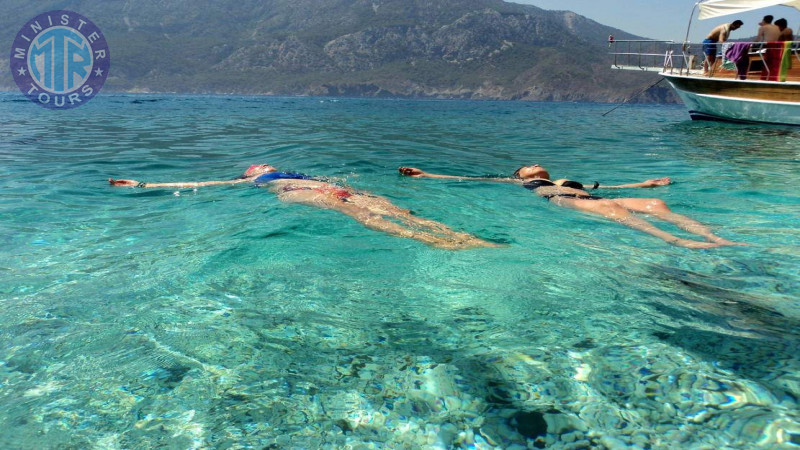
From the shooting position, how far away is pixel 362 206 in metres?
6.42

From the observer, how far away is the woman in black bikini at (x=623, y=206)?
17.3ft

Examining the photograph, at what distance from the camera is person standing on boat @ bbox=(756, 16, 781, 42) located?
16906 millimetres

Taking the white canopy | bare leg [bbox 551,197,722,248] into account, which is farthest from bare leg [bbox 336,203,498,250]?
the white canopy

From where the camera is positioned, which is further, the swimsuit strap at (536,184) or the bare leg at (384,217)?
the swimsuit strap at (536,184)

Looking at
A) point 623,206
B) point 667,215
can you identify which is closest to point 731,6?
point 623,206

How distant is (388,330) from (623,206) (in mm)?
4572

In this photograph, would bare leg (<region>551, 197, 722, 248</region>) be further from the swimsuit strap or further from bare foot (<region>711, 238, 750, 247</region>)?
the swimsuit strap

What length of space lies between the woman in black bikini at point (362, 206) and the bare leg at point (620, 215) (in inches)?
75.7

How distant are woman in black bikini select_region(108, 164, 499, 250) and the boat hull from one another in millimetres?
17560

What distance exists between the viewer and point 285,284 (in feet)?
13.6

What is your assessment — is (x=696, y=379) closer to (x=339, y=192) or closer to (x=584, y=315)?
(x=584, y=315)

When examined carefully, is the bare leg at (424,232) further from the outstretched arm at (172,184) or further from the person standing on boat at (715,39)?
the person standing on boat at (715,39)

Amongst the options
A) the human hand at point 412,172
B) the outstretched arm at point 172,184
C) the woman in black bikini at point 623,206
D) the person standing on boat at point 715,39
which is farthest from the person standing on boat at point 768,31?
the outstretched arm at point 172,184

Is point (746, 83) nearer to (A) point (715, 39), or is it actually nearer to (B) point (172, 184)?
(A) point (715, 39)
